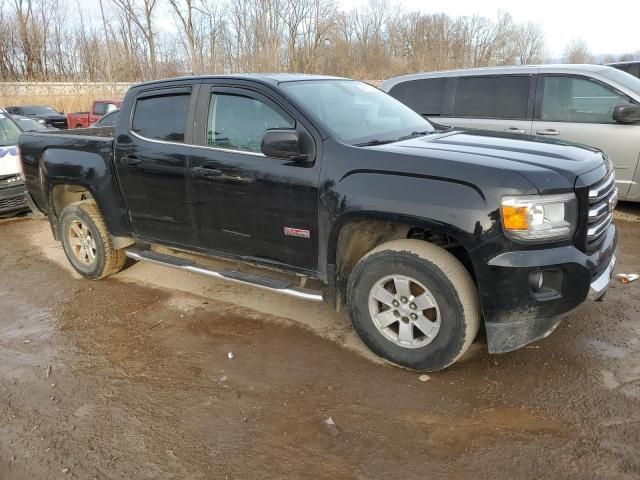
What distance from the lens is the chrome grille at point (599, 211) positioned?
3.10 meters

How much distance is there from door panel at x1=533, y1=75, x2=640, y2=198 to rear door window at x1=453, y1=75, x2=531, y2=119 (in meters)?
0.22

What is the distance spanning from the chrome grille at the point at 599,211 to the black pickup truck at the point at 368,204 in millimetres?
16

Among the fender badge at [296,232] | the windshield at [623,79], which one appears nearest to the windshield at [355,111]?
the fender badge at [296,232]

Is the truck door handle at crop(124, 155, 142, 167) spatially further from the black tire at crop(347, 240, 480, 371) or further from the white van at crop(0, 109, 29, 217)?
the white van at crop(0, 109, 29, 217)

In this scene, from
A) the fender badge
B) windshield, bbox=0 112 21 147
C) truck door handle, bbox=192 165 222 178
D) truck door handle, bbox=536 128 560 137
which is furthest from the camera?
windshield, bbox=0 112 21 147

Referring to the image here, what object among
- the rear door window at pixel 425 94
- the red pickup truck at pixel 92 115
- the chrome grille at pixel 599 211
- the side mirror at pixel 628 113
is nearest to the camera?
the chrome grille at pixel 599 211

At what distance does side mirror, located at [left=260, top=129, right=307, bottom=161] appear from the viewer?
346 cm

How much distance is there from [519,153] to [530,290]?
2.87 ft

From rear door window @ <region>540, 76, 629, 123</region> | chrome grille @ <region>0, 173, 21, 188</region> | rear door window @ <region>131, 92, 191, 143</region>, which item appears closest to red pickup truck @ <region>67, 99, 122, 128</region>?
chrome grille @ <region>0, 173, 21, 188</region>

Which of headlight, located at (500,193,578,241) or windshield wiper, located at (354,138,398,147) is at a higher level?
windshield wiper, located at (354,138,398,147)

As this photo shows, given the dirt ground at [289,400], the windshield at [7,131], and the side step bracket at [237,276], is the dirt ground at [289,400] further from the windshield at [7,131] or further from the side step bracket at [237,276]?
the windshield at [7,131]

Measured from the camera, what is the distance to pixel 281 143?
11.4 feet

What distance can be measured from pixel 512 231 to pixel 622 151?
14.3ft

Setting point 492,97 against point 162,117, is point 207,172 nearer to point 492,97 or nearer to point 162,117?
point 162,117
